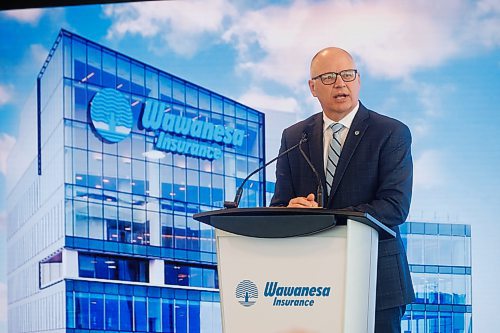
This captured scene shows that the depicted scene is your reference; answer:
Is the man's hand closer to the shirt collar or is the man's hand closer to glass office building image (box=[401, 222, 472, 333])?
the shirt collar

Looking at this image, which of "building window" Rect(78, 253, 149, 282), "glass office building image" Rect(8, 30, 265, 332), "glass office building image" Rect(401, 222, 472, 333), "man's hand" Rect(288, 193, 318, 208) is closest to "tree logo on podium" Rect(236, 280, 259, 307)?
"man's hand" Rect(288, 193, 318, 208)

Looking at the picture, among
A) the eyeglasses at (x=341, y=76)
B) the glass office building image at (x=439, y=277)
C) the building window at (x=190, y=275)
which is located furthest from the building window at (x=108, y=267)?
the eyeglasses at (x=341, y=76)

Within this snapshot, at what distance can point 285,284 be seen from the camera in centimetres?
246

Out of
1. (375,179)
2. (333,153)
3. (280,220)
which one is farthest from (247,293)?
(333,153)

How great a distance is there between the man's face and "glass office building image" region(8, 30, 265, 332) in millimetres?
2235

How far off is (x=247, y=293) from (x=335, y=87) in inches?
45.9

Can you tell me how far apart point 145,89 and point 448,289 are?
2469mm

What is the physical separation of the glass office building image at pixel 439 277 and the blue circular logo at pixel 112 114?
2.14m

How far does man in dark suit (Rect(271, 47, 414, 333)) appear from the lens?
294 cm

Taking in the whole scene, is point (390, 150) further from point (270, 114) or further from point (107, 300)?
point (107, 300)

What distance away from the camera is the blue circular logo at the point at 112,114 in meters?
6.00

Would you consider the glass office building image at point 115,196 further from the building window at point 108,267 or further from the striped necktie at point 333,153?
the striped necktie at point 333,153

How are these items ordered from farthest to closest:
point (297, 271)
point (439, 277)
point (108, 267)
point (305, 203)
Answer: point (108, 267) < point (439, 277) < point (305, 203) < point (297, 271)

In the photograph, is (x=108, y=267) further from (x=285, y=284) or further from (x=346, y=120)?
(x=285, y=284)
